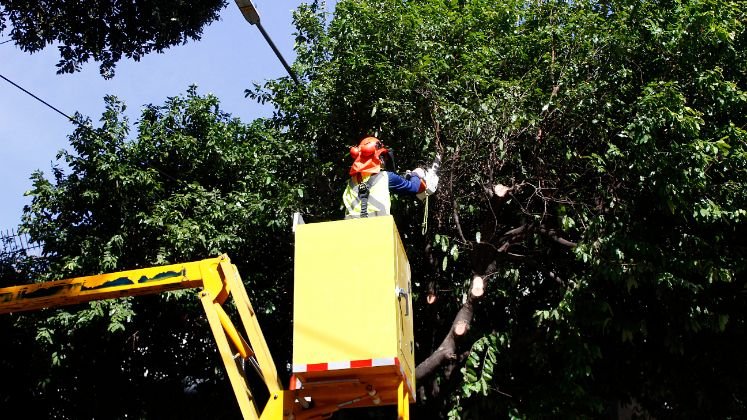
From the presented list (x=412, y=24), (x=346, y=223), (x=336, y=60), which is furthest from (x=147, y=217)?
(x=346, y=223)

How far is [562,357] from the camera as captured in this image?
8.93m

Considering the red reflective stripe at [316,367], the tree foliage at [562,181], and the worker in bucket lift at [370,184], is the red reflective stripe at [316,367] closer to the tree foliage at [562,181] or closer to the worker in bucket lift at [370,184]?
the worker in bucket lift at [370,184]

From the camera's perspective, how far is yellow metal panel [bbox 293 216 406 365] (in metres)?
5.59

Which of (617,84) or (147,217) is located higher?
(617,84)

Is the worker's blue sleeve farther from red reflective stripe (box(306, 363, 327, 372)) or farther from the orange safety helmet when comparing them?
red reflective stripe (box(306, 363, 327, 372))

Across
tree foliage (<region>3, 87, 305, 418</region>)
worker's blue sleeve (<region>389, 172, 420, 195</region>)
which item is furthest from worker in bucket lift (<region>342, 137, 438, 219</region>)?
tree foliage (<region>3, 87, 305, 418</region>)

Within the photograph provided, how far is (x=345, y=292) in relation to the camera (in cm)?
573

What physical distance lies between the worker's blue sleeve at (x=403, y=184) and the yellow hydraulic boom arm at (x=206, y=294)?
1.45 metres

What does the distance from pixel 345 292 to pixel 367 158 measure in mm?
1325

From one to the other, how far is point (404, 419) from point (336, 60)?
537cm

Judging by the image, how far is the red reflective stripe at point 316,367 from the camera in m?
5.57

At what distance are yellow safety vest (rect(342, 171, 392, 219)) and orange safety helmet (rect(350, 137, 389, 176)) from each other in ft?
0.18

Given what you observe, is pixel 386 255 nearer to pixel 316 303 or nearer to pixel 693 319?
pixel 316 303

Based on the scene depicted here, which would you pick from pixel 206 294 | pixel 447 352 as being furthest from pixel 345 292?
pixel 447 352
